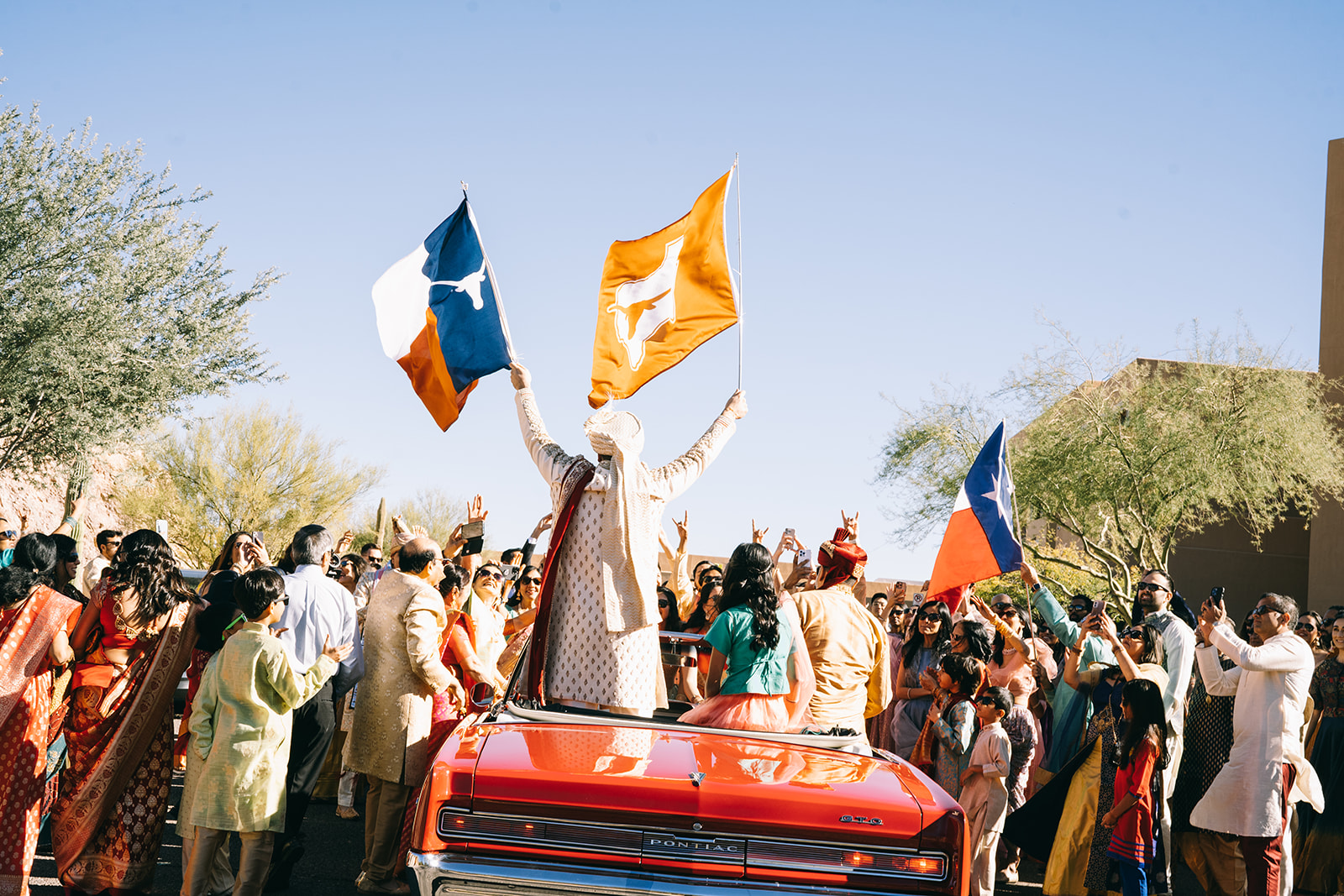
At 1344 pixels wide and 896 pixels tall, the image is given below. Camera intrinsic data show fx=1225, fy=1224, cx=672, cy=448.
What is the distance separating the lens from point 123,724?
610 cm

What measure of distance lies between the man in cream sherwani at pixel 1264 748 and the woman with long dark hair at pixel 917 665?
2.01 meters

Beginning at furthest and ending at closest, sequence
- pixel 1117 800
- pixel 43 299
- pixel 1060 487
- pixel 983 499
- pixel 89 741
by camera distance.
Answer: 1. pixel 1060 487
2. pixel 43 299
3. pixel 983 499
4. pixel 1117 800
5. pixel 89 741

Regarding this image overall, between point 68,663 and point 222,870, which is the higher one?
point 68,663

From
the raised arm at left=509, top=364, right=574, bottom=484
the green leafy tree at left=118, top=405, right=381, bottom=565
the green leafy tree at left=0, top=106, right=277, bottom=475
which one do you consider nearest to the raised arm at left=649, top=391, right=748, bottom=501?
the raised arm at left=509, top=364, right=574, bottom=484

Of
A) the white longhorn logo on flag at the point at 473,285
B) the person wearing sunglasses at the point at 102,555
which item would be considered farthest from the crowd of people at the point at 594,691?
the white longhorn logo on flag at the point at 473,285

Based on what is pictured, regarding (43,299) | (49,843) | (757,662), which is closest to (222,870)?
(49,843)

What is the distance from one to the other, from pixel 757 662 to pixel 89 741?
3.39 metres

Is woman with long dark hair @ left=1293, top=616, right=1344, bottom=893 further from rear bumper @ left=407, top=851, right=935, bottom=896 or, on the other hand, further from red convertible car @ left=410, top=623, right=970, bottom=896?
rear bumper @ left=407, top=851, right=935, bottom=896

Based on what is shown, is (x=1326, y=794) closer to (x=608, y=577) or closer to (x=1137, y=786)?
(x=1137, y=786)

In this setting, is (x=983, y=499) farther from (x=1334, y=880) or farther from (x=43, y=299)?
(x=43, y=299)

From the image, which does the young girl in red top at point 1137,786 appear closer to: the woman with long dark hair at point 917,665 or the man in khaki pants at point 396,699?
the woman with long dark hair at point 917,665

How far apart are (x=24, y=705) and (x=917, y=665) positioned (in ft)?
19.6

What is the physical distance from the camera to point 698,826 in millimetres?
3957

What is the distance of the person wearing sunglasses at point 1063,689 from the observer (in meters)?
8.26
